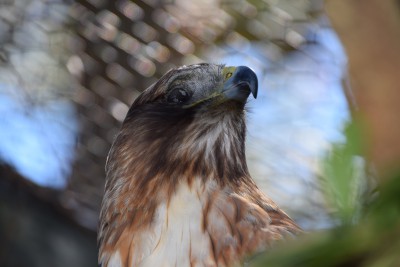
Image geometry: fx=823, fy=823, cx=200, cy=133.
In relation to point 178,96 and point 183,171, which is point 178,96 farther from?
point 183,171

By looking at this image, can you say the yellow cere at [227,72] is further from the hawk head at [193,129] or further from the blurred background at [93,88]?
the blurred background at [93,88]

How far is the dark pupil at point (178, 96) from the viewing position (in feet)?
6.74

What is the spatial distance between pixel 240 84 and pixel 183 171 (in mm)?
260

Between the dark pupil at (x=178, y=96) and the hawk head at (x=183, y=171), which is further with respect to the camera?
the dark pupil at (x=178, y=96)

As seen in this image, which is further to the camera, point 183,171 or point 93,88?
point 93,88

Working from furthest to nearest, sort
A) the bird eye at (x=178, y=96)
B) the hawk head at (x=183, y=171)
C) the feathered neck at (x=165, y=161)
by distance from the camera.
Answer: the bird eye at (x=178, y=96)
the feathered neck at (x=165, y=161)
the hawk head at (x=183, y=171)

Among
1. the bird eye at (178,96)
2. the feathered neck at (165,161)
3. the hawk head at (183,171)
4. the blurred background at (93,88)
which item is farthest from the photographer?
the blurred background at (93,88)

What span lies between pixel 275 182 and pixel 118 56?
820 mm

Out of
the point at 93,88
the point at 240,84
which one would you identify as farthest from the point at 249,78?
the point at 93,88

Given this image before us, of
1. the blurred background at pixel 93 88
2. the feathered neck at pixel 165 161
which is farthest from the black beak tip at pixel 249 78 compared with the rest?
the blurred background at pixel 93 88

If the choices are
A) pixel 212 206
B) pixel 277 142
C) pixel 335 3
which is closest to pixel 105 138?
pixel 277 142

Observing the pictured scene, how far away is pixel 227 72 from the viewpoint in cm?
199

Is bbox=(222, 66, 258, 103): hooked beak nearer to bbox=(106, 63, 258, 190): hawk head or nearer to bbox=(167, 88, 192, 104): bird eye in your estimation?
bbox=(106, 63, 258, 190): hawk head

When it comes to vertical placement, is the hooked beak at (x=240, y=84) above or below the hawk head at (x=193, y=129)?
above
